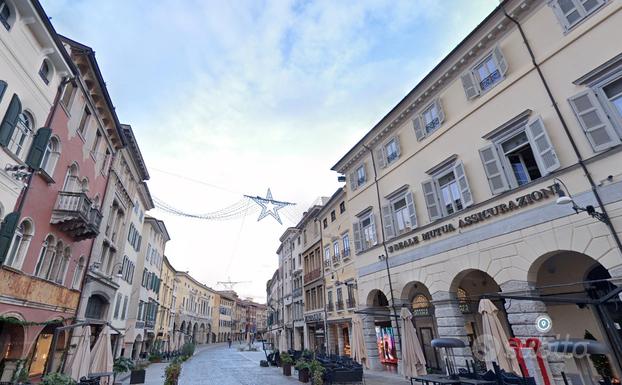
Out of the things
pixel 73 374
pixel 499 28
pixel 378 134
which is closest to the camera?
pixel 73 374

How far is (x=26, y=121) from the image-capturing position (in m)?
10.7

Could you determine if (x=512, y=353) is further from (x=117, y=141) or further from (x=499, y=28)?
(x=117, y=141)

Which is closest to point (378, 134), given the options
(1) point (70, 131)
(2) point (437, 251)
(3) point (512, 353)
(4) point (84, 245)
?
(2) point (437, 251)

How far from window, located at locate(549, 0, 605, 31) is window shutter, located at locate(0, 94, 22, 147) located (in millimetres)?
17261

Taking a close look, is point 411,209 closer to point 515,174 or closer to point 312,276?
point 515,174

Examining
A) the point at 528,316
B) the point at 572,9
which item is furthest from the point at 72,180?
the point at 572,9

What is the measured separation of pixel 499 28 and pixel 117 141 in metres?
21.3

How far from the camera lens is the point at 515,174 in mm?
11523

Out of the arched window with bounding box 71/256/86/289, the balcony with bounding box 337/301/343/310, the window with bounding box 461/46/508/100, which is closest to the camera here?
the window with bounding box 461/46/508/100

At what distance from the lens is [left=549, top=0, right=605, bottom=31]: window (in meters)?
9.63

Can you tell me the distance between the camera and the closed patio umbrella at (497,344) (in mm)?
9062

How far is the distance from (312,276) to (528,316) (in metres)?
23.4

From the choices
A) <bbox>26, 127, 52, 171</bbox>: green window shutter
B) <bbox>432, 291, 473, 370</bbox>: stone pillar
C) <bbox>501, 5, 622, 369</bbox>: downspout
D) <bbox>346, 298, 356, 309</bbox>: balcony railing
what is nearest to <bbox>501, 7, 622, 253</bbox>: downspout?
<bbox>501, 5, 622, 369</bbox>: downspout

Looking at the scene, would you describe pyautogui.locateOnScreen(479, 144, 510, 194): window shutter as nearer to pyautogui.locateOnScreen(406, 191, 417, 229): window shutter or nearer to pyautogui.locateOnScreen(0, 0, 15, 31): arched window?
pyautogui.locateOnScreen(406, 191, 417, 229): window shutter
